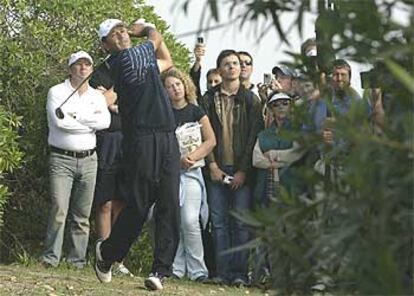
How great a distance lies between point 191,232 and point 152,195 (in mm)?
2085

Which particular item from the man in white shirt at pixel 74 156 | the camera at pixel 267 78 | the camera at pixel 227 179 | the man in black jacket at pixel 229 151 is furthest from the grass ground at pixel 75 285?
the camera at pixel 267 78

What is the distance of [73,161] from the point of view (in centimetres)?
1116

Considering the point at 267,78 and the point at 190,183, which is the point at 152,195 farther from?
the point at 267,78

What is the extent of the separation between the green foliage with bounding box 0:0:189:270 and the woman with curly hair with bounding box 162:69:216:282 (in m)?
1.24

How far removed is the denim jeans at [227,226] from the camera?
36.2 feet

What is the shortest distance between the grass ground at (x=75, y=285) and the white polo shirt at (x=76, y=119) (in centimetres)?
116

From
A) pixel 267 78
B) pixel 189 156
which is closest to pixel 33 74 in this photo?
pixel 189 156

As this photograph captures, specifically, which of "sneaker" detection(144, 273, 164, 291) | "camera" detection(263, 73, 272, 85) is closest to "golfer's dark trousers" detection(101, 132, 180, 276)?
"sneaker" detection(144, 273, 164, 291)

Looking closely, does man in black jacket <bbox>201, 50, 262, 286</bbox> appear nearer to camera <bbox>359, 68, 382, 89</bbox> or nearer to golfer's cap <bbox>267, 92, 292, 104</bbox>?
golfer's cap <bbox>267, 92, 292, 104</bbox>

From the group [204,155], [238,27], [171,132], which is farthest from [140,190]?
[238,27]

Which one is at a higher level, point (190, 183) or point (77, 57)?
point (77, 57)

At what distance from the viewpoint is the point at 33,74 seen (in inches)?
479

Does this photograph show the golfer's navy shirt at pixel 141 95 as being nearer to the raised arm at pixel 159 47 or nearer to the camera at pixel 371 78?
the raised arm at pixel 159 47

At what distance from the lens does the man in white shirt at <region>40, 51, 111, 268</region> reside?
11.0m
